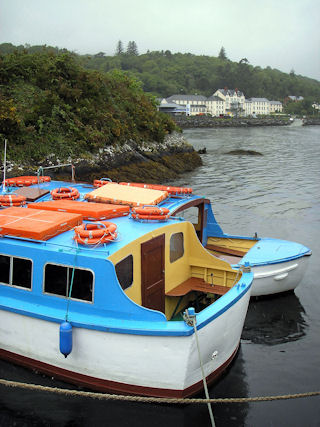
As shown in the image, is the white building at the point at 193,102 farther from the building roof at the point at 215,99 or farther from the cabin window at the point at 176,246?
the cabin window at the point at 176,246

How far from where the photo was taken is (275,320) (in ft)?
34.4

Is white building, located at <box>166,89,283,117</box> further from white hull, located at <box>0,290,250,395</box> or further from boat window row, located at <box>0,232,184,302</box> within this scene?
white hull, located at <box>0,290,250,395</box>

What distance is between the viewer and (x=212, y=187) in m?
26.0

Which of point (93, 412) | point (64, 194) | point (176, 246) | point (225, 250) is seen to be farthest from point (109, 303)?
point (225, 250)

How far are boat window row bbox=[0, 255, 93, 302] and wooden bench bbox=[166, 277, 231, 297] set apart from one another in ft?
6.36

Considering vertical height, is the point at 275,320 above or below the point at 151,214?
below

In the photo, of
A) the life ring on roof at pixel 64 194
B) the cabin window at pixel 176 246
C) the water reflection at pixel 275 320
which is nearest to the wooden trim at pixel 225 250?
the water reflection at pixel 275 320

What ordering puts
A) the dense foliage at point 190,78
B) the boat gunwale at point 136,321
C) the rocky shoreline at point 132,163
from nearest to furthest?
the boat gunwale at point 136,321
the rocky shoreline at point 132,163
the dense foliage at point 190,78

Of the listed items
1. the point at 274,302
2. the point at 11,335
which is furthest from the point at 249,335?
the point at 11,335

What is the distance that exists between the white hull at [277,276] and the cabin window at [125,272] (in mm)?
4218

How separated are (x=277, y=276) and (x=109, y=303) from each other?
5.53 meters

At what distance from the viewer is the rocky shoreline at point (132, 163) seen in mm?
21875

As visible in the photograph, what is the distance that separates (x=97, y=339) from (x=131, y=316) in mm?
617

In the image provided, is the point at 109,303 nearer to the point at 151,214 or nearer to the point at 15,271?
the point at 15,271
